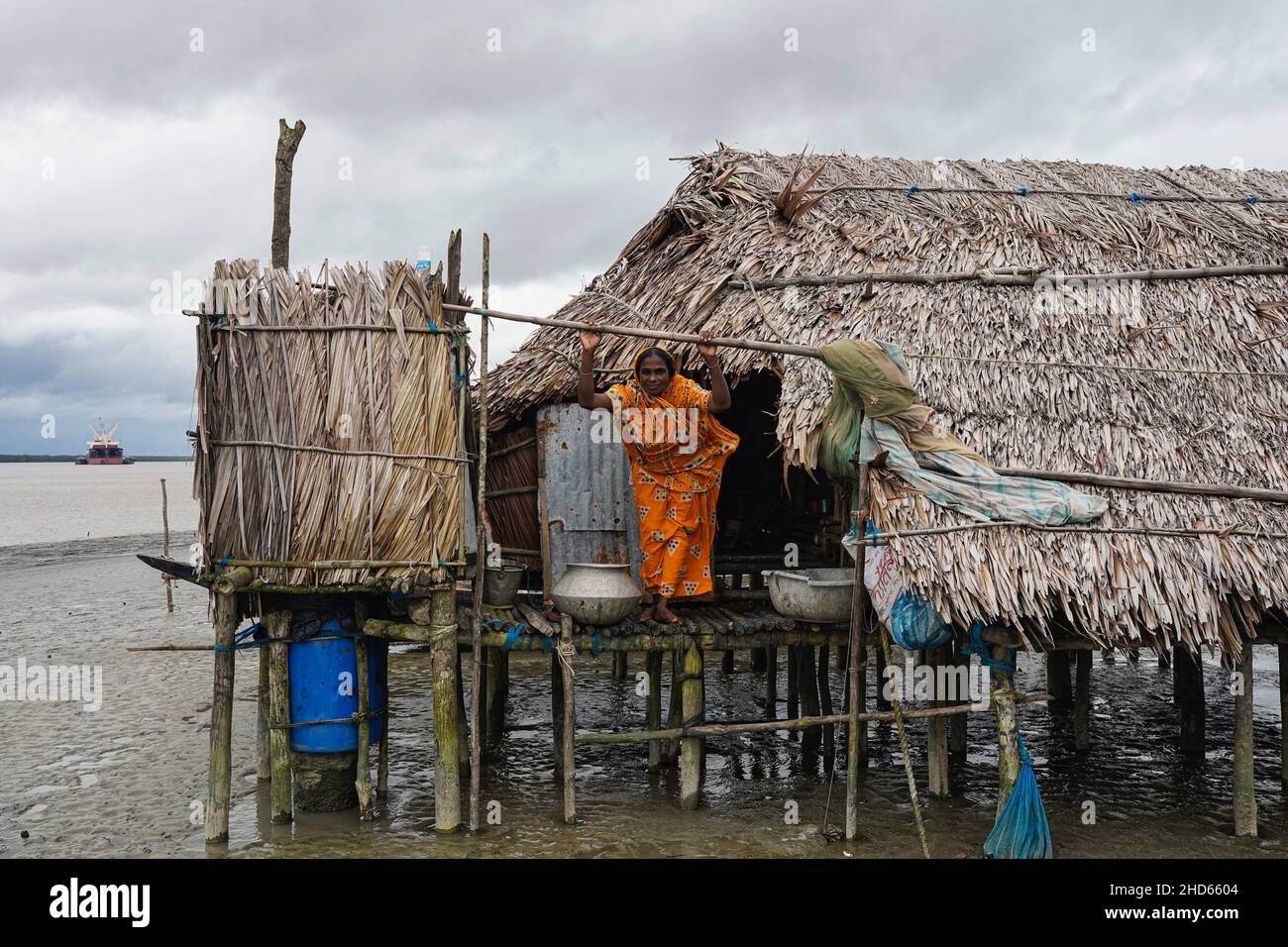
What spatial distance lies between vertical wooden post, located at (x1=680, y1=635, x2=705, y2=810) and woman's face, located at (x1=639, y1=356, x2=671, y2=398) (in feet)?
6.04

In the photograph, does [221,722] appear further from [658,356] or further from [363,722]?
[658,356]

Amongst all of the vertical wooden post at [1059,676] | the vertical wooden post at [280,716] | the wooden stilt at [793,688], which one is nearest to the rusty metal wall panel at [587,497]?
the wooden stilt at [793,688]

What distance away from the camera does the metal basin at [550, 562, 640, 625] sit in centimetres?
696

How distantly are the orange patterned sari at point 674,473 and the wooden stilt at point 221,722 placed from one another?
2.76 metres

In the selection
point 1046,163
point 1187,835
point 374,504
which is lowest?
point 1187,835

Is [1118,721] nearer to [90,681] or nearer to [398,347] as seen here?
[398,347]

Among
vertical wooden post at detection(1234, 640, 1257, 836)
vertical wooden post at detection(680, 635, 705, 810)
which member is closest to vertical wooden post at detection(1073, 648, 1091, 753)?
vertical wooden post at detection(1234, 640, 1257, 836)

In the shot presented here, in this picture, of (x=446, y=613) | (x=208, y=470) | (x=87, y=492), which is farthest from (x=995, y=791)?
(x=87, y=492)

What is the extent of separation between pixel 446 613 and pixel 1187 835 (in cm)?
510

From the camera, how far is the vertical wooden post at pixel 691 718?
24.4 feet

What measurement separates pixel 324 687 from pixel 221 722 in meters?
0.65

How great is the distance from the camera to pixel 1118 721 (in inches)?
393
